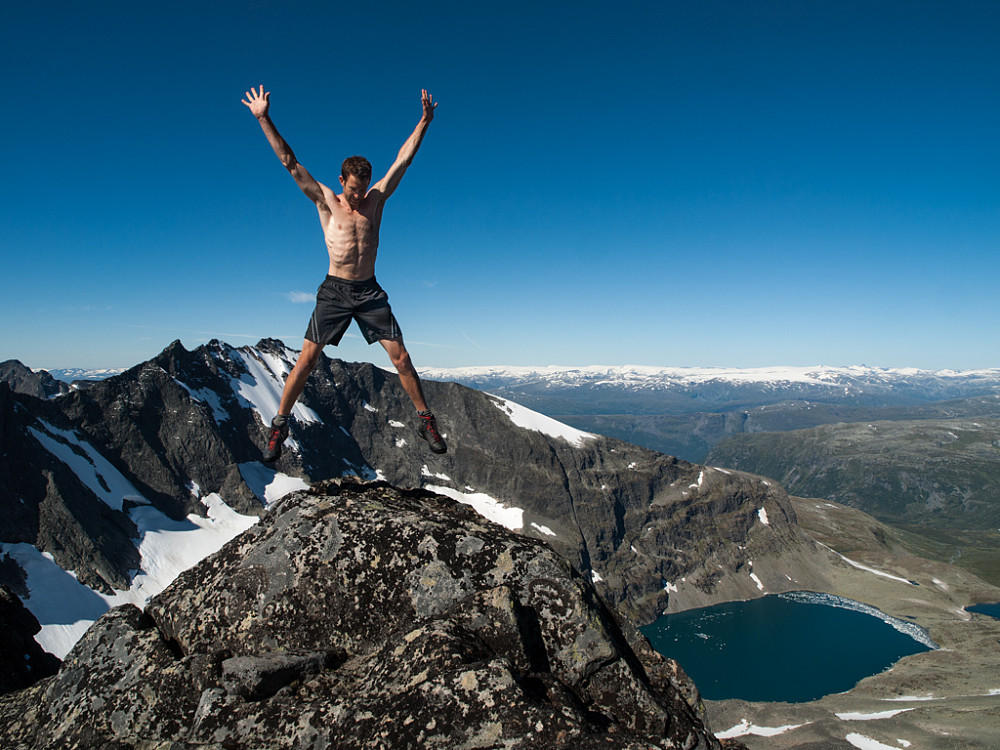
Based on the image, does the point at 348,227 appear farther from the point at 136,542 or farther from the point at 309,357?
the point at 136,542

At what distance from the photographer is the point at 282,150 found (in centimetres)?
962

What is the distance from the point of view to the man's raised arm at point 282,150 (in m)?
9.46

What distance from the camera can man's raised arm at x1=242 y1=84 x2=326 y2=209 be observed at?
9.46m

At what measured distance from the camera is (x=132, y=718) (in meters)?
7.12

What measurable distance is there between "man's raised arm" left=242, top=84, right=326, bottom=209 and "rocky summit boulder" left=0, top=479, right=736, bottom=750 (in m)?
5.82

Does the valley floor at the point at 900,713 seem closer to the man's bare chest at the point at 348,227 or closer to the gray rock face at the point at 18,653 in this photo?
the gray rock face at the point at 18,653

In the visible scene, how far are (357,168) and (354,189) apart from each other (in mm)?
386

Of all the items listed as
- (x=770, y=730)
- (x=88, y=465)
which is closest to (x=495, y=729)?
(x=770, y=730)

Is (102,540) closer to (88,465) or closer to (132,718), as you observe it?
(88,465)

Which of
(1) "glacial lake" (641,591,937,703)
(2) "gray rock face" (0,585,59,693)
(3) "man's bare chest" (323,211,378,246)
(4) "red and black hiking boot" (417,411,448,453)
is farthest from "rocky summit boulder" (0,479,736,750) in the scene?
(1) "glacial lake" (641,591,937,703)

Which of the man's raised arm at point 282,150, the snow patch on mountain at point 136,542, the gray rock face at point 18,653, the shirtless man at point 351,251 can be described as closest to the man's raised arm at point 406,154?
the shirtless man at point 351,251

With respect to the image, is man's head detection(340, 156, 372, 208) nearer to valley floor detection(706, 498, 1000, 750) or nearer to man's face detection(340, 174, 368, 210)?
man's face detection(340, 174, 368, 210)

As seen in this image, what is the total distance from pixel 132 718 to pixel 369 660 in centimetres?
329

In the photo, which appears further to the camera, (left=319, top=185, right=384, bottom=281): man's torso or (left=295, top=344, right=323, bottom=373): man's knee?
(left=295, top=344, right=323, bottom=373): man's knee
